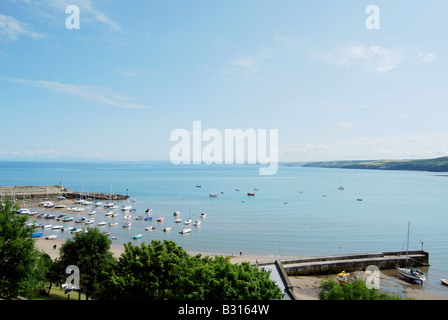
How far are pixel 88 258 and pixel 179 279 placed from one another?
9591mm

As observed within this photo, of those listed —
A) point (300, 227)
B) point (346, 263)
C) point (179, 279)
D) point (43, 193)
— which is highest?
point (179, 279)

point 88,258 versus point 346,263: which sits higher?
point 88,258

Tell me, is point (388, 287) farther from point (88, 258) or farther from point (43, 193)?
point (43, 193)

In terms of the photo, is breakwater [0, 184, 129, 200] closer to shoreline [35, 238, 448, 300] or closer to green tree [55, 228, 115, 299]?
shoreline [35, 238, 448, 300]

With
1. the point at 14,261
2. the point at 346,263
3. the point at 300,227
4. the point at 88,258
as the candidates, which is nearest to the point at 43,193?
the point at 300,227

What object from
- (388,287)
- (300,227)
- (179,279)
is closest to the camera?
(179,279)

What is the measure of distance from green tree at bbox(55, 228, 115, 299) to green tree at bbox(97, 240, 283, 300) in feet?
15.9

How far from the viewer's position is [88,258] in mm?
19141

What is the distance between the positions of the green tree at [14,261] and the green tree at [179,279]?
3.97m

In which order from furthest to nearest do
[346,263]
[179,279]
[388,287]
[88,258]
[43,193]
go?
1. [43,193]
2. [346,263]
3. [388,287]
4. [88,258]
5. [179,279]

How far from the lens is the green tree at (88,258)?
18.6 meters

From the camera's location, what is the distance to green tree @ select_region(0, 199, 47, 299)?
1446cm

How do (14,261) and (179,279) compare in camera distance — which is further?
(14,261)
